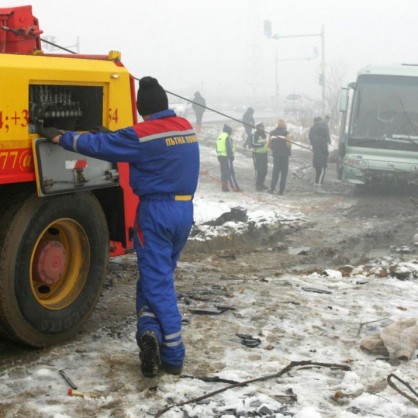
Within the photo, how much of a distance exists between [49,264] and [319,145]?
463 inches

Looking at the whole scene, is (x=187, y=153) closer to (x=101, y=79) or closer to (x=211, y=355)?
(x=101, y=79)

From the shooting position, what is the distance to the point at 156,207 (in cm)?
417

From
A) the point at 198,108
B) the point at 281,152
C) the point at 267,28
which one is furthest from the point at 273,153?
the point at 267,28

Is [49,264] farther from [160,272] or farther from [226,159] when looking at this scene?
[226,159]

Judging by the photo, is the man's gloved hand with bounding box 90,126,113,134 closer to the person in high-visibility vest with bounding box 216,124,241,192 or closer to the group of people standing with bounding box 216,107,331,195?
the group of people standing with bounding box 216,107,331,195

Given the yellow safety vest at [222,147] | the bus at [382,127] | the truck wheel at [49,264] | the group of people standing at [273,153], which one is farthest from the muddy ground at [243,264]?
the yellow safety vest at [222,147]

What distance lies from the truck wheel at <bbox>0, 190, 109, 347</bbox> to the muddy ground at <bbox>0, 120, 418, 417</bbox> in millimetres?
206

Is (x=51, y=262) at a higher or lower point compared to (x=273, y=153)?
lower

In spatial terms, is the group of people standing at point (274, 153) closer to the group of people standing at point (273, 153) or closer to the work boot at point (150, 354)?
the group of people standing at point (273, 153)

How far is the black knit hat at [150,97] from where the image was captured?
169 inches

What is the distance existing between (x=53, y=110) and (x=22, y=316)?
132 centimetres

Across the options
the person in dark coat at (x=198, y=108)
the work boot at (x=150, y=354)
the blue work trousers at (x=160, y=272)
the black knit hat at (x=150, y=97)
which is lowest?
the work boot at (x=150, y=354)

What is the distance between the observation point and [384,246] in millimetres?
10219

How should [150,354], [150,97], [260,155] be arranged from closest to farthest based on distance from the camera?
[150,354] → [150,97] → [260,155]
